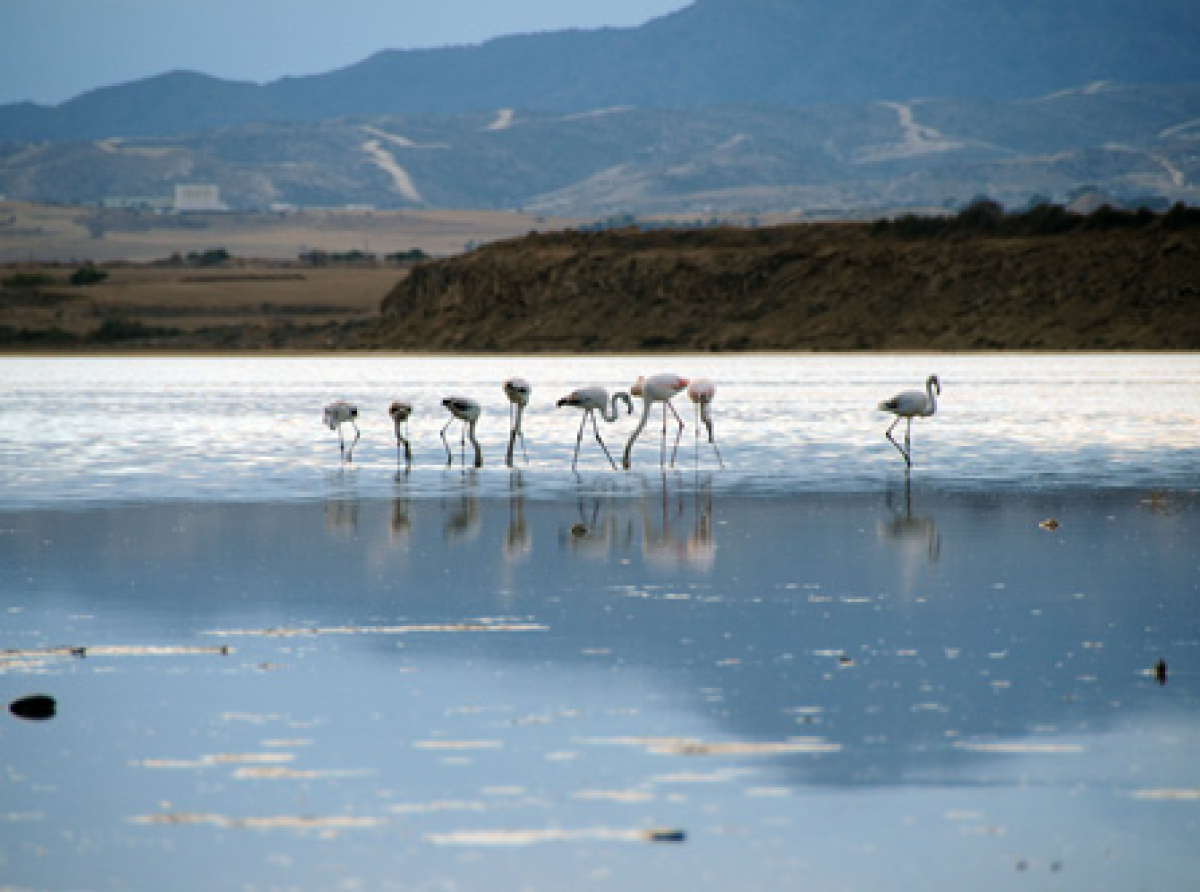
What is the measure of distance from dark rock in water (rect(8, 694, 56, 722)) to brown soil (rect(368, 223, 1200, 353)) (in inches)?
2427

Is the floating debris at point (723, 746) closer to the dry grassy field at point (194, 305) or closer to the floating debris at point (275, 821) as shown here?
the floating debris at point (275, 821)

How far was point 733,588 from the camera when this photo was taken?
12.4 metres

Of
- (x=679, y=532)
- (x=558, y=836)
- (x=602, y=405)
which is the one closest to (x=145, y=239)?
(x=602, y=405)

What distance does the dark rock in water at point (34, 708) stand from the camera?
8641 mm

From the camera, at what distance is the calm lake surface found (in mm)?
6672

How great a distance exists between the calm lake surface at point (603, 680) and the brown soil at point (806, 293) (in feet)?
164

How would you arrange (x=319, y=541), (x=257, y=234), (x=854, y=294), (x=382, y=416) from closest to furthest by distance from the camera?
(x=319, y=541), (x=382, y=416), (x=854, y=294), (x=257, y=234)

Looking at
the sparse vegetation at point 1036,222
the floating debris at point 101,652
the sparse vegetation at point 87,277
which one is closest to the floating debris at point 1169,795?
the floating debris at point 101,652

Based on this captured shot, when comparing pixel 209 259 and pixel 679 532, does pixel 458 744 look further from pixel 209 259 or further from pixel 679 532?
pixel 209 259

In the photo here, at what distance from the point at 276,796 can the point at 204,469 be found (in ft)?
50.7

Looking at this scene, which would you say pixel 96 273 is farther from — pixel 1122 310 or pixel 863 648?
pixel 863 648

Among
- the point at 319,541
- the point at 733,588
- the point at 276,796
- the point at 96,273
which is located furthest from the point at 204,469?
the point at 96,273

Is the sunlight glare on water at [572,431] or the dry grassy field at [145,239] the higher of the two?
the dry grassy field at [145,239]

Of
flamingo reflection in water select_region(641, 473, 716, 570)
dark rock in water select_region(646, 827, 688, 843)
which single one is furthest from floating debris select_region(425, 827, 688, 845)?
flamingo reflection in water select_region(641, 473, 716, 570)
